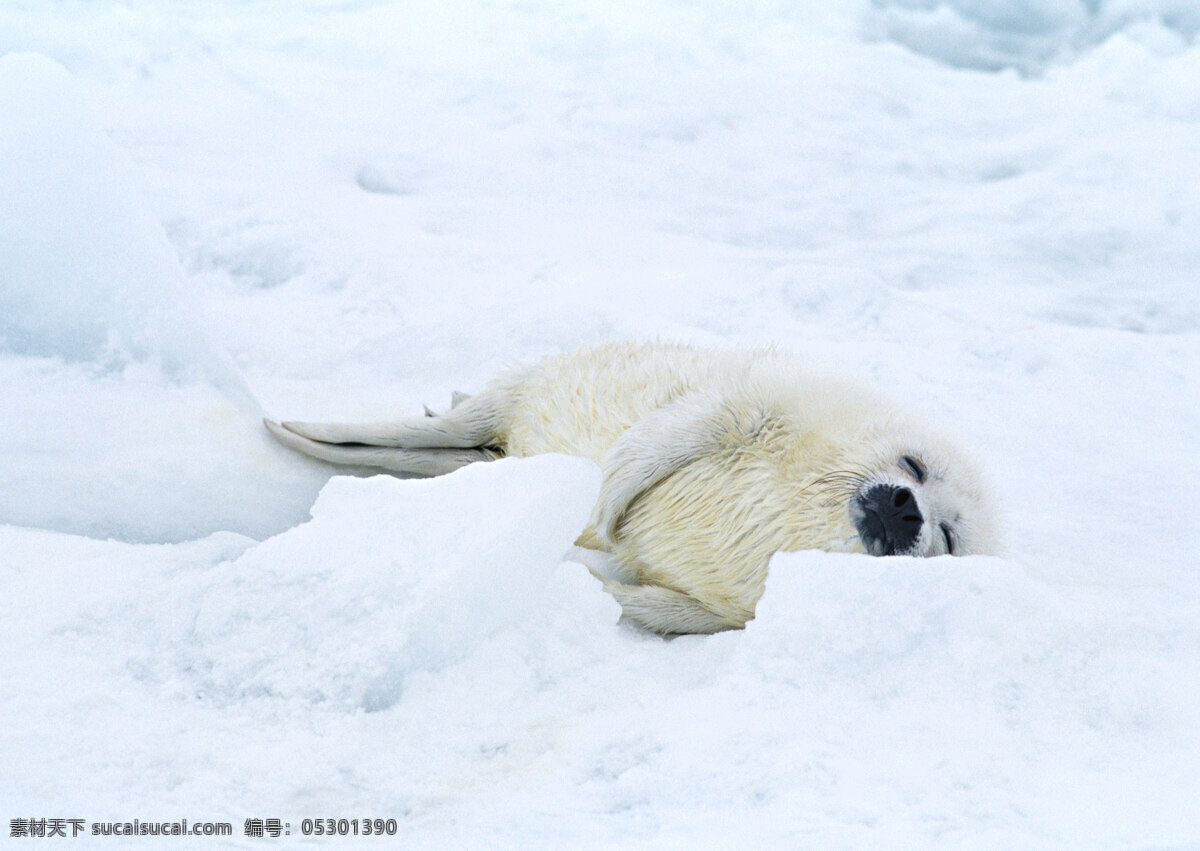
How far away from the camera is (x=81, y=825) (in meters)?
1.29

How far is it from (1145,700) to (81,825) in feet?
5.74

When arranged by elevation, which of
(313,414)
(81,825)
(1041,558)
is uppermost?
(81,825)

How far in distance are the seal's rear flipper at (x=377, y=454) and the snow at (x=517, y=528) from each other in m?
0.08

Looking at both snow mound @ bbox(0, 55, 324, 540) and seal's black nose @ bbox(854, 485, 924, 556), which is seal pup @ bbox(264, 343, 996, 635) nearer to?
seal's black nose @ bbox(854, 485, 924, 556)

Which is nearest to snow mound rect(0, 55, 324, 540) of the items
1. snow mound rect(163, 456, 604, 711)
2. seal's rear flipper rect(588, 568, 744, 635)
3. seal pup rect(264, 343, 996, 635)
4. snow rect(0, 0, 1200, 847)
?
snow rect(0, 0, 1200, 847)

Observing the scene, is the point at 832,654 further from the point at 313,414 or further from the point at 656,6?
the point at 656,6

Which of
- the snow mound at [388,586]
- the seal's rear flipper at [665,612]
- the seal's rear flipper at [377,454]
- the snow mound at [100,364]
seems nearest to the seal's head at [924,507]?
the seal's rear flipper at [665,612]

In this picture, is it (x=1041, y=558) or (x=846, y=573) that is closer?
(x=846, y=573)

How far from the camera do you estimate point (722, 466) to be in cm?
268

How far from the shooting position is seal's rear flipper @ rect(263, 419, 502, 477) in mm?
3059

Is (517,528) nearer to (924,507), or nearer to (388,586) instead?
(388,586)

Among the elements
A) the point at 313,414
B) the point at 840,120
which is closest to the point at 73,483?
the point at 313,414

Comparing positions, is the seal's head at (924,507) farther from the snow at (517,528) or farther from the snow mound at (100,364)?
the snow mound at (100,364)

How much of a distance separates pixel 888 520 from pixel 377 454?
1699 mm
